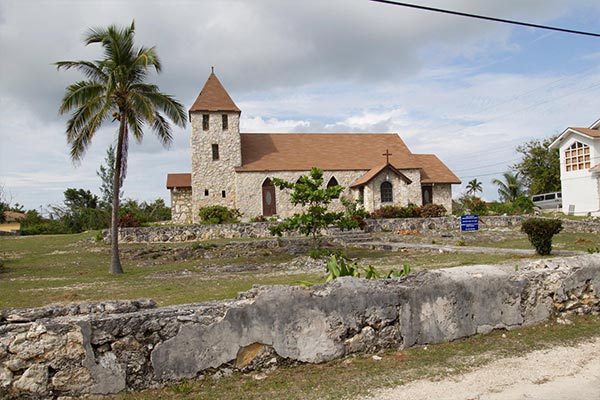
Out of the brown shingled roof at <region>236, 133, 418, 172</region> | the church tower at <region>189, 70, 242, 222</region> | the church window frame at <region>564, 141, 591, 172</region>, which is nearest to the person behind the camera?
the church window frame at <region>564, 141, 591, 172</region>

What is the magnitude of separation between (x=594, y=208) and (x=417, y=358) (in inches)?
1412

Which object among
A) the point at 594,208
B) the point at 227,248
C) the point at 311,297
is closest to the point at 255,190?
the point at 227,248

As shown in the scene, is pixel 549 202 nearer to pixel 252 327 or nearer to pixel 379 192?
pixel 379 192

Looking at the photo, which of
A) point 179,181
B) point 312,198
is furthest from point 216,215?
point 312,198

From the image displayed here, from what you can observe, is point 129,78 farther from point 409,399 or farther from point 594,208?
point 594,208

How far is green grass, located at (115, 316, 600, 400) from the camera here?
491 cm

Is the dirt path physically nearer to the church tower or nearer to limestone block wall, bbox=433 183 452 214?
the church tower

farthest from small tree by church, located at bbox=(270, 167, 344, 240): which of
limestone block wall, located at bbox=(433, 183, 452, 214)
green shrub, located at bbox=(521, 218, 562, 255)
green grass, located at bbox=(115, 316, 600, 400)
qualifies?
limestone block wall, located at bbox=(433, 183, 452, 214)

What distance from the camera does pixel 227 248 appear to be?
2250 cm

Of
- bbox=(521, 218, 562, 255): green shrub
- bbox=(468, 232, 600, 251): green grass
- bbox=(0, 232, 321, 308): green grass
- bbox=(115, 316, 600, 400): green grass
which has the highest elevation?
bbox=(521, 218, 562, 255): green shrub

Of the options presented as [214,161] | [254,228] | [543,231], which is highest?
[214,161]

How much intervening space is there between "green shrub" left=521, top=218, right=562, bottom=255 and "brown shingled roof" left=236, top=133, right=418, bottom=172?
23.6m

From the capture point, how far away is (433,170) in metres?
42.1

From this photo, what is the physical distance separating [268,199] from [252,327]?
32.8m
